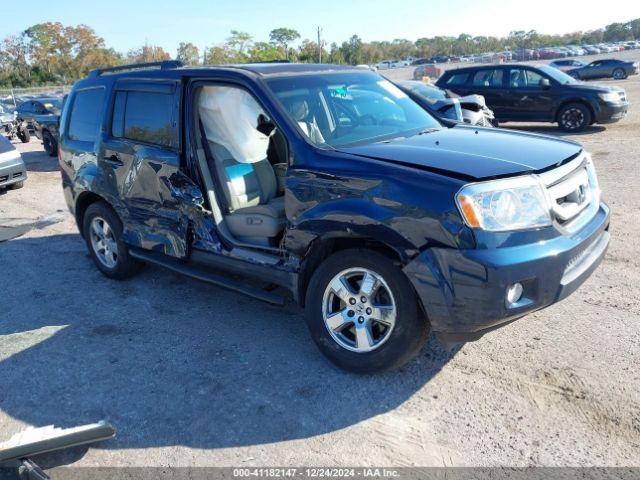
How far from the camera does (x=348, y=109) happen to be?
4.19 m

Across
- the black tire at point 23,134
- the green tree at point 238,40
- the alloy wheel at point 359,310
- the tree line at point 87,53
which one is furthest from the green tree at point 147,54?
the alloy wheel at point 359,310

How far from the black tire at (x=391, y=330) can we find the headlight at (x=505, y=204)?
1.82ft

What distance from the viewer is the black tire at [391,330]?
3.16 m

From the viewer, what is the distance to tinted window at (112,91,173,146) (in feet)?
14.6

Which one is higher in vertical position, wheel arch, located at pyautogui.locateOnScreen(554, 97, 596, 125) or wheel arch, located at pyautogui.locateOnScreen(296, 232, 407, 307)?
wheel arch, located at pyautogui.locateOnScreen(296, 232, 407, 307)

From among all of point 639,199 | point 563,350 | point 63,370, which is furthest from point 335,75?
point 639,199

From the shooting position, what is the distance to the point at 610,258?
5172 mm

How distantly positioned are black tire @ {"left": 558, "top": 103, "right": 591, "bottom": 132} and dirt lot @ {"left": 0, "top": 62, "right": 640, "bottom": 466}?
9.72 metres

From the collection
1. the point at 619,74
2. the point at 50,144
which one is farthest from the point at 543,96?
the point at 619,74

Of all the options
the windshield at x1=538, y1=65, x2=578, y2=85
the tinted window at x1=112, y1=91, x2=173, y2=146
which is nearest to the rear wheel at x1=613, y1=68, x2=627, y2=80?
the windshield at x1=538, y1=65, x2=578, y2=85

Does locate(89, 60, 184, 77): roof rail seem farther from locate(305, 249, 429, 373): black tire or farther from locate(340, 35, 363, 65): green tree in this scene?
locate(340, 35, 363, 65): green tree

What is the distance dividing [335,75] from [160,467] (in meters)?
3.08

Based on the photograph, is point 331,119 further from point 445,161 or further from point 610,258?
point 610,258

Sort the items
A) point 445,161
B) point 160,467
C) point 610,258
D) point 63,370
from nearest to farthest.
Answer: point 160,467 < point 445,161 < point 63,370 < point 610,258
